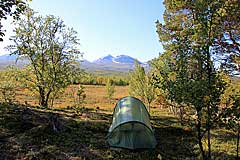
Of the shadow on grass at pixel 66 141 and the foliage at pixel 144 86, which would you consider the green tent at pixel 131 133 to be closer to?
the shadow on grass at pixel 66 141

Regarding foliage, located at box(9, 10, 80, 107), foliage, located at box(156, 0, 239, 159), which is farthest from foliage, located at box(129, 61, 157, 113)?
foliage, located at box(156, 0, 239, 159)

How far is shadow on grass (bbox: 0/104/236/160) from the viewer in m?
15.0

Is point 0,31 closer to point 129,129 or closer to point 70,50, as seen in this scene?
point 129,129

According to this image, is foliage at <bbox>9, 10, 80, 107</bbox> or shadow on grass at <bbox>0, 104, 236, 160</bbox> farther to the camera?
foliage at <bbox>9, 10, 80, 107</bbox>

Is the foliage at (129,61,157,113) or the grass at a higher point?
the foliage at (129,61,157,113)

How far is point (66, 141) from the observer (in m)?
17.3

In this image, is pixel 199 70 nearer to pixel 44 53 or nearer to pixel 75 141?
pixel 75 141

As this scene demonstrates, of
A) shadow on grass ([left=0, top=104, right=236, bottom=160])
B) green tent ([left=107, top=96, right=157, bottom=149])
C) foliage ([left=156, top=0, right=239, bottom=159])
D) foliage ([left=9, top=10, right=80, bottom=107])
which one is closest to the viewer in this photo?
foliage ([left=156, top=0, right=239, bottom=159])

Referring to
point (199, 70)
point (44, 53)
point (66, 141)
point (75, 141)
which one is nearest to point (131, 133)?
point (75, 141)

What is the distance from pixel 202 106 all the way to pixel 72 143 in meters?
8.32

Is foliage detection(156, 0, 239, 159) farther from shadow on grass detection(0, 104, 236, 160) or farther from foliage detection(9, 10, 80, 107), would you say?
foliage detection(9, 10, 80, 107)

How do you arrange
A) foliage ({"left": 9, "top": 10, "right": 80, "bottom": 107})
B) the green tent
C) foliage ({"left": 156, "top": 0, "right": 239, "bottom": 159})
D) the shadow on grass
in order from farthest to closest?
foliage ({"left": 9, "top": 10, "right": 80, "bottom": 107}), the green tent, the shadow on grass, foliage ({"left": 156, "top": 0, "right": 239, "bottom": 159})

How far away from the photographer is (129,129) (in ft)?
58.2

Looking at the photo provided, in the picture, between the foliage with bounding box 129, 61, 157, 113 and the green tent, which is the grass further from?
the foliage with bounding box 129, 61, 157, 113
